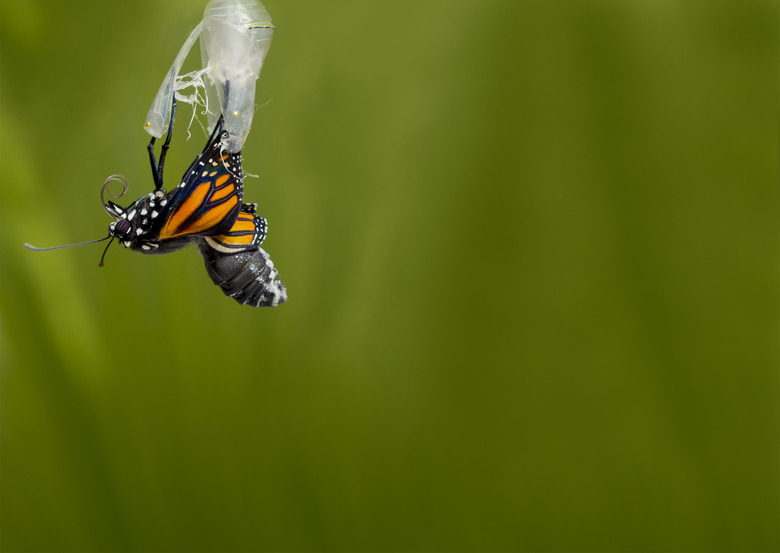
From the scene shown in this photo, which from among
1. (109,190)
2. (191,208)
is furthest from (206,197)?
(109,190)

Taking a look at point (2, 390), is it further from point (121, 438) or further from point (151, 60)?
point (151, 60)

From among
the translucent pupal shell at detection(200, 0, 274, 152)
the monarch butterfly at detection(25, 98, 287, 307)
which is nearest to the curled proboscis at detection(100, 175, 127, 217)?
the monarch butterfly at detection(25, 98, 287, 307)

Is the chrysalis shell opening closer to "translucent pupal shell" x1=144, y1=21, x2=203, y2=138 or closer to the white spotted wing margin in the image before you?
"translucent pupal shell" x1=144, y1=21, x2=203, y2=138

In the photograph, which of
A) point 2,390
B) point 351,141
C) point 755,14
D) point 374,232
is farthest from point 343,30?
point 2,390

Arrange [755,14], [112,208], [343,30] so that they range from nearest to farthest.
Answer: [112,208] → [755,14] → [343,30]

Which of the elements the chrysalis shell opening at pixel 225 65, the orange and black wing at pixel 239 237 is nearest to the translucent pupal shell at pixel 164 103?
the chrysalis shell opening at pixel 225 65

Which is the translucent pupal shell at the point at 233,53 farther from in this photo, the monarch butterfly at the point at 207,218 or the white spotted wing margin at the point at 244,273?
the white spotted wing margin at the point at 244,273

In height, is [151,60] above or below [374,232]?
above
